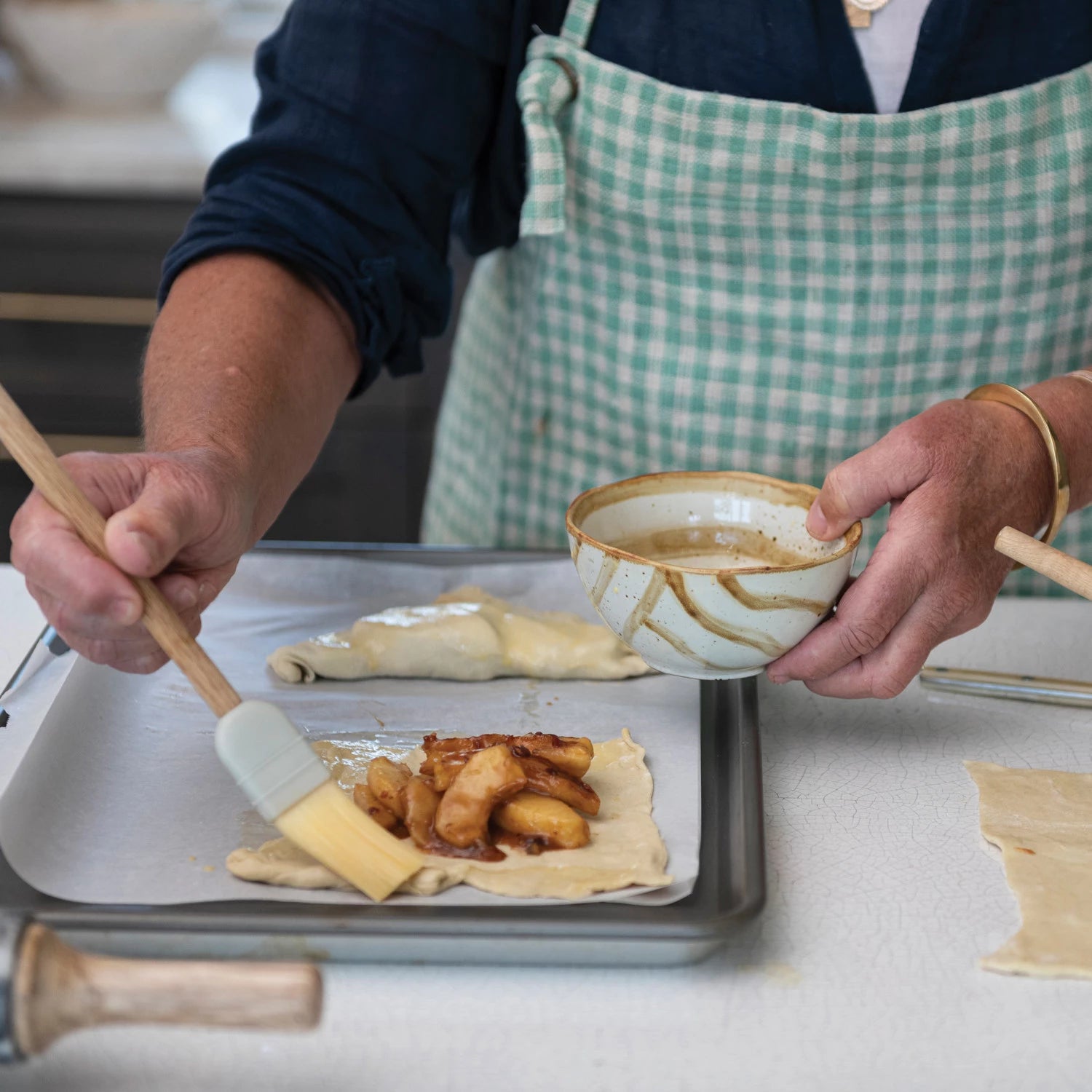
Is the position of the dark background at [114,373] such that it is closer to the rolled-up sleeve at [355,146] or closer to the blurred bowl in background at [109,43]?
the blurred bowl in background at [109,43]

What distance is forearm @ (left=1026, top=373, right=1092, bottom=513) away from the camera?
0.95 m

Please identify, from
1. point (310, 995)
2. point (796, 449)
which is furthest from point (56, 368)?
point (310, 995)

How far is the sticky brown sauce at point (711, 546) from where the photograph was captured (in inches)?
36.9

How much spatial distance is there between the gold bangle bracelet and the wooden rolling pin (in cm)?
68

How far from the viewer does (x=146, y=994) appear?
0.47 meters

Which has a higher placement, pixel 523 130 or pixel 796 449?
pixel 523 130

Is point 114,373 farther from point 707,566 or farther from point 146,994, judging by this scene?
point 146,994

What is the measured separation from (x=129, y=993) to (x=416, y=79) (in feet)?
2.89

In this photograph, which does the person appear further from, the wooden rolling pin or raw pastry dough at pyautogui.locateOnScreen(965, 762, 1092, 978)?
the wooden rolling pin

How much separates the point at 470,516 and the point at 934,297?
59 centimetres

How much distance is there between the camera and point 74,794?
32.3 inches

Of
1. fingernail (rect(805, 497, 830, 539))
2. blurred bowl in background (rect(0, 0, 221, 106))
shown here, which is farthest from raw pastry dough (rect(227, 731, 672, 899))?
blurred bowl in background (rect(0, 0, 221, 106))

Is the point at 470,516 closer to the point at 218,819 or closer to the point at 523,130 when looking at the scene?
the point at 523,130

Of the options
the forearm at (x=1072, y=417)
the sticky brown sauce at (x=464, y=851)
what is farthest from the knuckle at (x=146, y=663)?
the forearm at (x=1072, y=417)
